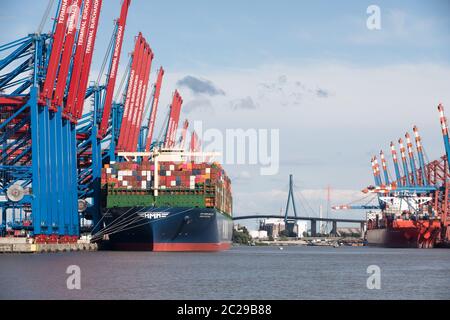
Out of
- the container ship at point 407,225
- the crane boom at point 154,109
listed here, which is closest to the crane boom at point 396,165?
the container ship at point 407,225

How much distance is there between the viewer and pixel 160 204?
88.8 m

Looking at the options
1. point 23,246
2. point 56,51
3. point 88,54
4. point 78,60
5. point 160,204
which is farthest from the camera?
point 88,54

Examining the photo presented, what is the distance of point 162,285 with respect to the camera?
48.1 meters

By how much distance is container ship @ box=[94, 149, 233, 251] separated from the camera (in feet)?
289

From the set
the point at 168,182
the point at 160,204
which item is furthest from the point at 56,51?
the point at 160,204

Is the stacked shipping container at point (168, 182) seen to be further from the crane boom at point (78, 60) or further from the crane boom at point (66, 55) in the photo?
the crane boom at point (66, 55)

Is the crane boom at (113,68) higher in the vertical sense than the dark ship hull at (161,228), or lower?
higher

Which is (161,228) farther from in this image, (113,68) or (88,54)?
(113,68)

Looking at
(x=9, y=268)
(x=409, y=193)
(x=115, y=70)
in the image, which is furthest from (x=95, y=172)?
(x=409, y=193)

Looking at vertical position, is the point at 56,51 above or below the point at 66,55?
below

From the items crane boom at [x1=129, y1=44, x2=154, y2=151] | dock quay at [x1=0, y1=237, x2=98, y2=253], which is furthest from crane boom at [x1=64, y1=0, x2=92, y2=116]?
crane boom at [x1=129, y1=44, x2=154, y2=151]

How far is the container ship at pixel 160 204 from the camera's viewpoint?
88.0 meters
